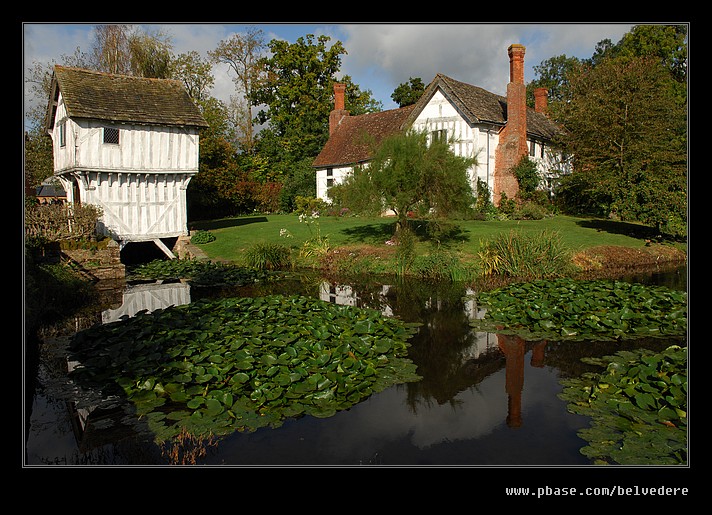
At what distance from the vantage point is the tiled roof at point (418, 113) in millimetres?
31359

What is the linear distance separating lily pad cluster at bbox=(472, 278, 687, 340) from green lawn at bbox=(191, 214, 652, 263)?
624 cm

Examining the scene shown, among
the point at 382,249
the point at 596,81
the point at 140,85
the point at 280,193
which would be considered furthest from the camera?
the point at 280,193

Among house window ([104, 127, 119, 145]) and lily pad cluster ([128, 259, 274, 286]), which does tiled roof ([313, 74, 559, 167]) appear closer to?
lily pad cluster ([128, 259, 274, 286])

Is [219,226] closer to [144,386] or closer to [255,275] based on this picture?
[255,275]

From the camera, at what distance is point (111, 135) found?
2069cm

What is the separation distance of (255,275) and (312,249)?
3.19 meters

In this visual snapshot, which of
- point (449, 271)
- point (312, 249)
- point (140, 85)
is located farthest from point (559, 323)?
point (140, 85)

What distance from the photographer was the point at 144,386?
313 inches

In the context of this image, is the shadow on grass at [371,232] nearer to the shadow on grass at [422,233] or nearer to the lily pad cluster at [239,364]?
the shadow on grass at [422,233]

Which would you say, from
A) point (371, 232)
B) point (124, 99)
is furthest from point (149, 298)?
point (371, 232)

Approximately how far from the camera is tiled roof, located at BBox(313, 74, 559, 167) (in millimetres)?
31359

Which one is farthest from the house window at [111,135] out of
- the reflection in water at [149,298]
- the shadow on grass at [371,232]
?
the shadow on grass at [371,232]

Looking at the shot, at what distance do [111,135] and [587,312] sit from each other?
18.1m

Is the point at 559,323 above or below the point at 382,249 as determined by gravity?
below
